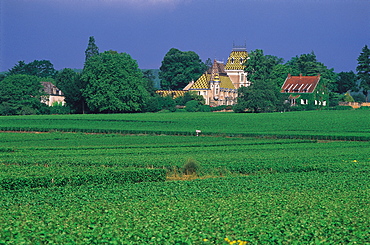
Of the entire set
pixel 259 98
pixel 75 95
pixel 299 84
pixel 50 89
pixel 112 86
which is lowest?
pixel 259 98

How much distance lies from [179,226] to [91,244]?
3041 millimetres

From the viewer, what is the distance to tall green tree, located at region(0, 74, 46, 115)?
387 ft

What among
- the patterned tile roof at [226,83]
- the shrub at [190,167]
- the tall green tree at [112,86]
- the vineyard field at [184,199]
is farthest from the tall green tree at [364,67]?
the shrub at [190,167]

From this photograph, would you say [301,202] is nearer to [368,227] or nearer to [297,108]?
[368,227]

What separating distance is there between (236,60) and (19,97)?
85.3 m

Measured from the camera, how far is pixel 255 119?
94500 mm

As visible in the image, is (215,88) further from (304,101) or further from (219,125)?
(219,125)

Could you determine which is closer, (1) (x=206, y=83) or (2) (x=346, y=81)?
(1) (x=206, y=83)

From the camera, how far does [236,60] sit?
18650 cm

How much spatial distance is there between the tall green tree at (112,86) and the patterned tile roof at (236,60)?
65120mm

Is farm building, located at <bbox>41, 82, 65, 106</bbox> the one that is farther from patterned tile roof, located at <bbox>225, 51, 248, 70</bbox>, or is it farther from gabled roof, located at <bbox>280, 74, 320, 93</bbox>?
patterned tile roof, located at <bbox>225, 51, 248, 70</bbox>

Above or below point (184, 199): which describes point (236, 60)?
above

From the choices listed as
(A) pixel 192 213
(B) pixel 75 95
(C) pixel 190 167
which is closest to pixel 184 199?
(A) pixel 192 213

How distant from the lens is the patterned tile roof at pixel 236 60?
606ft
